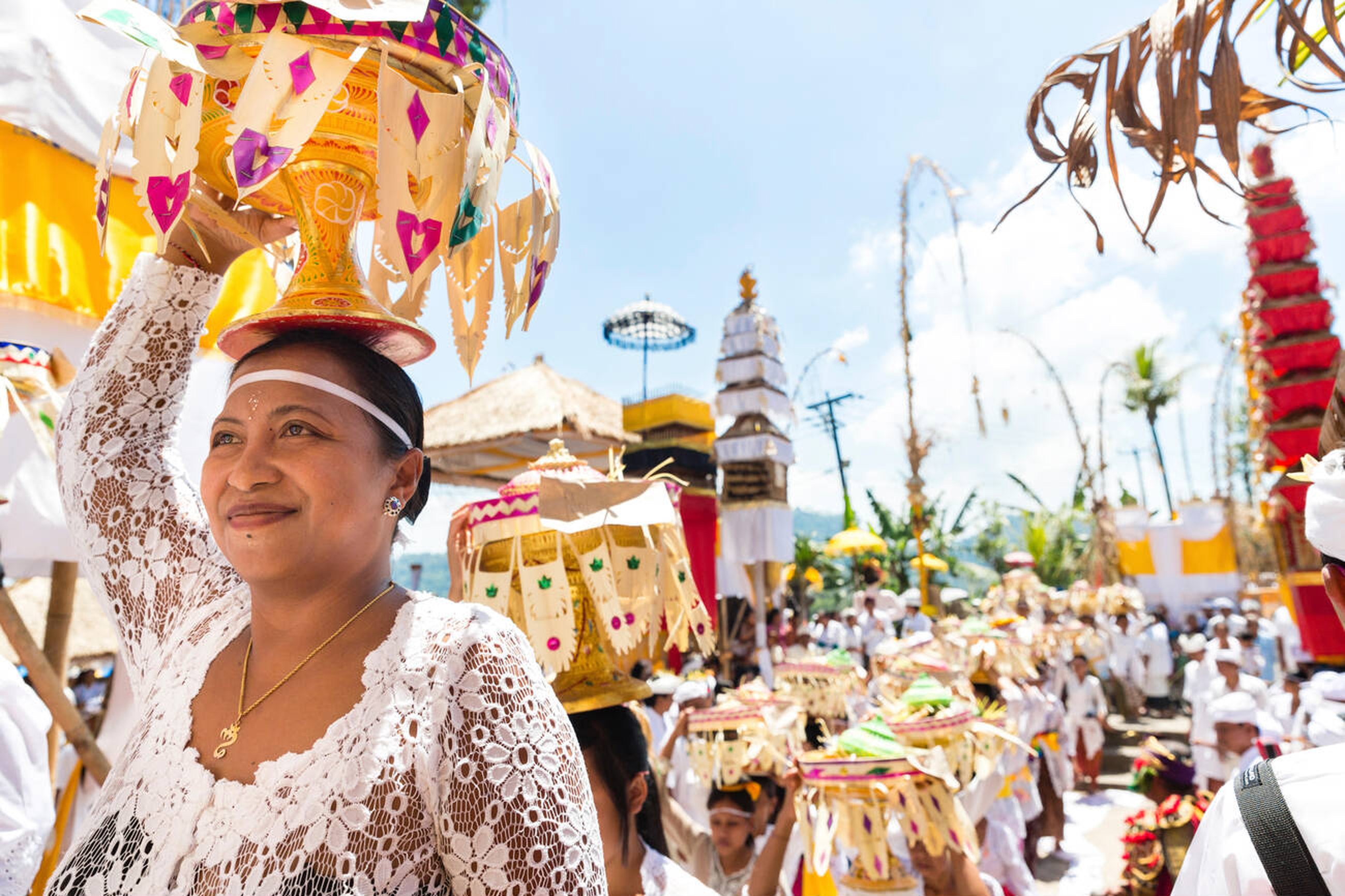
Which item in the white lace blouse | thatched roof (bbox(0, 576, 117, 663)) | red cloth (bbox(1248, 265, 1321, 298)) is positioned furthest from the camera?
thatched roof (bbox(0, 576, 117, 663))

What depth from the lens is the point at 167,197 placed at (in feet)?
4.15

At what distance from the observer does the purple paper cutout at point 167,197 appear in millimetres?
1245

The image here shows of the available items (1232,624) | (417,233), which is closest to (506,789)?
(417,233)

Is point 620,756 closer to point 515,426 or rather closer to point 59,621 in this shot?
point 59,621

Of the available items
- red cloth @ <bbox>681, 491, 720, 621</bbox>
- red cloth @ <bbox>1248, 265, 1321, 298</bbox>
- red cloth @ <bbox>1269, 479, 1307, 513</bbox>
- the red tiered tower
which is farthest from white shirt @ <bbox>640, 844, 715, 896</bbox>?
red cloth @ <bbox>681, 491, 720, 621</bbox>

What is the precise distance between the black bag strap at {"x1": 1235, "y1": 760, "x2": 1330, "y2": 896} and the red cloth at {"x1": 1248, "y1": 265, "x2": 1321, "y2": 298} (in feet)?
18.4

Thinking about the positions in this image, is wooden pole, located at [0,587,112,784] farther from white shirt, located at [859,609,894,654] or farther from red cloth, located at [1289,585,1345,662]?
white shirt, located at [859,609,894,654]

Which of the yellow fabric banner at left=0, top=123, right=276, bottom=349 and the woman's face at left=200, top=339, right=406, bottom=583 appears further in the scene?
the yellow fabric banner at left=0, top=123, right=276, bottom=349

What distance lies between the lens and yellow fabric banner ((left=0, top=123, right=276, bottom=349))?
258 cm

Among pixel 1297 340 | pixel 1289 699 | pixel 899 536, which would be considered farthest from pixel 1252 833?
pixel 899 536

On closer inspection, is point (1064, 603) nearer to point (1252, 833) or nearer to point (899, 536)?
point (899, 536)

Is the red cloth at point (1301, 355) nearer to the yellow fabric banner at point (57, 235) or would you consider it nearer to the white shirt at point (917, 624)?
the yellow fabric banner at point (57, 235)

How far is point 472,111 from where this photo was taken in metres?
1.34

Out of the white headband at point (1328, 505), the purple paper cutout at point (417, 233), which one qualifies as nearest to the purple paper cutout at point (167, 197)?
the purple paper cutout at point (417, 233)
